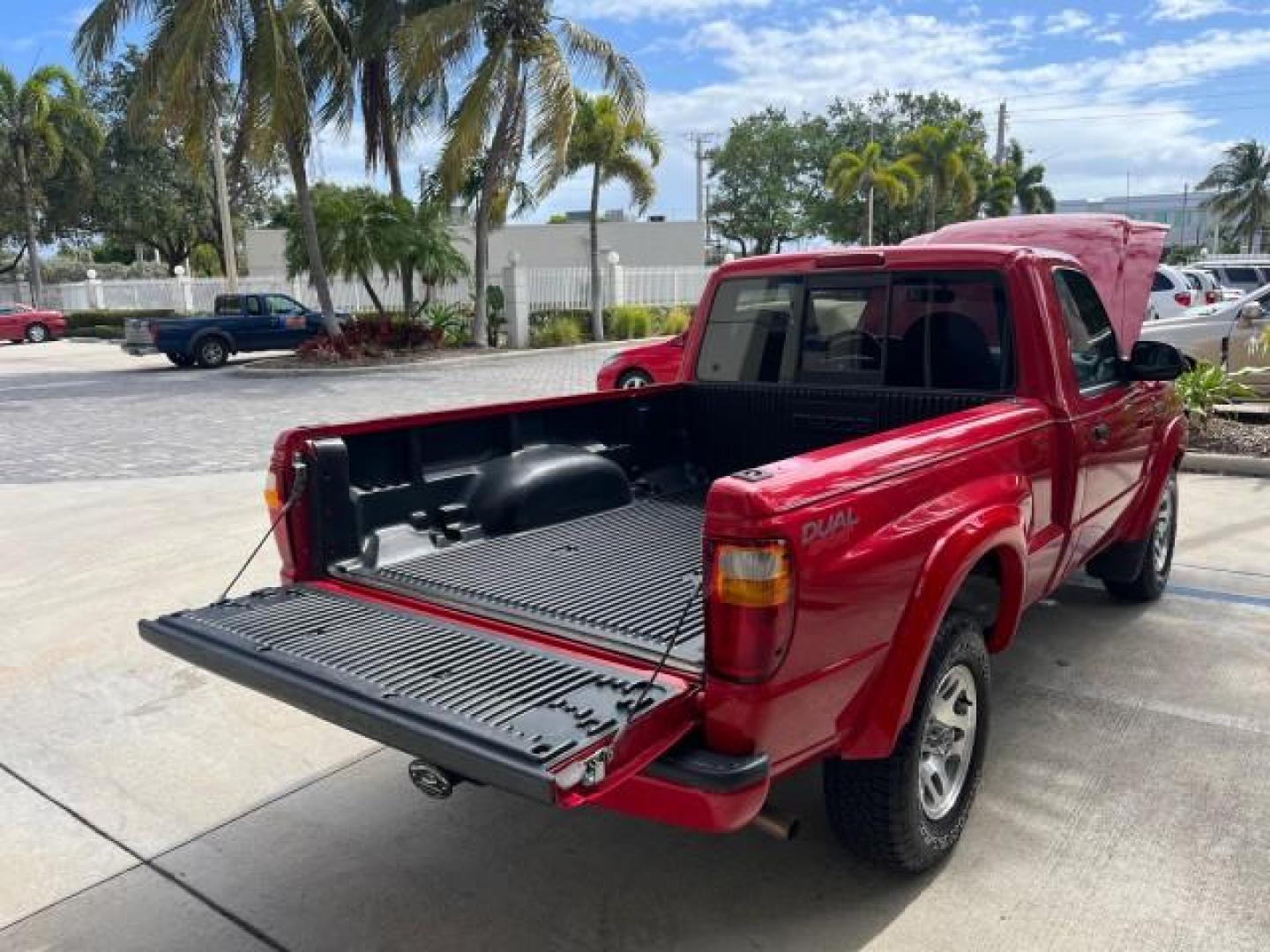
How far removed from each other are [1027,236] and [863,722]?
7.94 m

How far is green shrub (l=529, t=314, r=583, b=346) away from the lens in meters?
24.6

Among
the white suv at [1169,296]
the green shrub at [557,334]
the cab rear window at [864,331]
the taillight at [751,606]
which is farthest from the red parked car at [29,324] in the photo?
the taillight at [751,606]

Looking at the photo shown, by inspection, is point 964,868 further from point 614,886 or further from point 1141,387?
point 1141,387

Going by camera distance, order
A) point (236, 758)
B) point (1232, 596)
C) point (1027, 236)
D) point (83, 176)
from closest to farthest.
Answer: point (236, 758)
point (1232, 596)
point (1027, 236)
point (83, 176)

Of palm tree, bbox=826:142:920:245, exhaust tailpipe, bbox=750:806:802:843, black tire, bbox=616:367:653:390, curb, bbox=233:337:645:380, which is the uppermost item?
palm tree, bbox=826:142:920:245

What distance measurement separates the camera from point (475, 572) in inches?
137

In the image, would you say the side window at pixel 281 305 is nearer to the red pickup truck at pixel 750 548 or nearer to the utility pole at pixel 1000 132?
the red pickup truck at pixel 750 548

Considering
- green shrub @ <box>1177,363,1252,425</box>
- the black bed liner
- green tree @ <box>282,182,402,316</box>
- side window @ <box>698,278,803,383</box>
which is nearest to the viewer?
the black bed liner

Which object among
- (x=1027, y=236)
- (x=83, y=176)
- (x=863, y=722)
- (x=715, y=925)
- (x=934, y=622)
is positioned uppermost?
(x=83, y=176)

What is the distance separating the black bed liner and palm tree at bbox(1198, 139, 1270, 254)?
83877 millimetres

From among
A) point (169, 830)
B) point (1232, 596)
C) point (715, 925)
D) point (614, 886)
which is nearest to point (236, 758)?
point (169, 830)

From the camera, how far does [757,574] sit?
2.29 m

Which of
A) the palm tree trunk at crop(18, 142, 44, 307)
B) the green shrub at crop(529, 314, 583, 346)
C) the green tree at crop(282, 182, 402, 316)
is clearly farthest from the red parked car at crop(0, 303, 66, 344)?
the green shrub at crop(529, 314, 583, 346)

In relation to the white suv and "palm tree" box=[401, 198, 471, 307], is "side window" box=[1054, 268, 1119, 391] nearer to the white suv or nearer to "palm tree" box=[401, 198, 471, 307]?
the white suv
